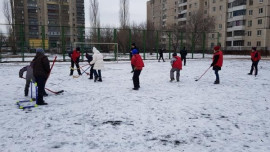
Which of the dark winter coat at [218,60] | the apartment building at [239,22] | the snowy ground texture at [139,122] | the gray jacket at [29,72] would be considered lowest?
the snowy ground texture at [139,122]

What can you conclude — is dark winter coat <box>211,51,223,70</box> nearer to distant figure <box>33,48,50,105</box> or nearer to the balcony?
distant figure <box>33,48,50,105</box>

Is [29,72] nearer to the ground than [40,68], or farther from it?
nearer to the ground

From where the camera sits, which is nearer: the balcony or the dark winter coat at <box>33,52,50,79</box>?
the dark winter coat at <box>33,52,50,79</box>

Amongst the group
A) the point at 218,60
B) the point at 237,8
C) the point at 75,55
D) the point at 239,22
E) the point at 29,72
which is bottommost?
the point at 29,72

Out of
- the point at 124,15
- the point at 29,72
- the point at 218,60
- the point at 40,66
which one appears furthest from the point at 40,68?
the point at 124,15

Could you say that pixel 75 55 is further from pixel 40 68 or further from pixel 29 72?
pixel 40 68

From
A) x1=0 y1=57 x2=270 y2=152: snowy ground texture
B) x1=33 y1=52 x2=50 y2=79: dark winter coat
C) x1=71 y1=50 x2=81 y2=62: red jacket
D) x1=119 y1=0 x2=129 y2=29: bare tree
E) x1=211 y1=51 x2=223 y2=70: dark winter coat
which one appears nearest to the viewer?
x1=0 y1=57 x2=270 y2=152: snowy ground texture

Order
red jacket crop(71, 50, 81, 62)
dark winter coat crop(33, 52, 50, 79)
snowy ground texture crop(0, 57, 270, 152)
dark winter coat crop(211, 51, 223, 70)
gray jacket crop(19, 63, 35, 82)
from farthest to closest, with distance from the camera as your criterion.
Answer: red jacket crop(71, 50, 81, 62)
dark winter coat crop(211, 51, 223, 70)
gray jacket crop(19, 63, 35, 82)
dark winter coat crop(33, 52, 50, 79)
snowy ground texture crop(0, 57, 270, 152)

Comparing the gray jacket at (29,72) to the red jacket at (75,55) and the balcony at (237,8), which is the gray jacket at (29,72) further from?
the balcony at (237,8)

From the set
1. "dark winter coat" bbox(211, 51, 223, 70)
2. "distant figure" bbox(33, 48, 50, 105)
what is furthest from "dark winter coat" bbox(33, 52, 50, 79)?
"dark winter coat" bbox(211, 51, 223, 70)

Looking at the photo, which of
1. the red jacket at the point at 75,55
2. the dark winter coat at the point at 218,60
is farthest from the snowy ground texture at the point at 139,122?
the red jacket at the point at 75,55

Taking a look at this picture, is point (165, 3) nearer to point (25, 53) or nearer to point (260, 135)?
point (25, 53)

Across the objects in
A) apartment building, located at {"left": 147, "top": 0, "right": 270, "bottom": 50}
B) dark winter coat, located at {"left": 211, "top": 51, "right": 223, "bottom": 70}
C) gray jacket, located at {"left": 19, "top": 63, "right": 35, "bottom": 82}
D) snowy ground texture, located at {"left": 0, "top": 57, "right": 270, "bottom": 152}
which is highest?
apartment building, located at {"left": 147, "top": 0, "right": 270, "bottom": 50}

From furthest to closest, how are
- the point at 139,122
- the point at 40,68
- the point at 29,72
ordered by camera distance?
the point at 29,72 < the point at 40,68 < the point at 139,122
